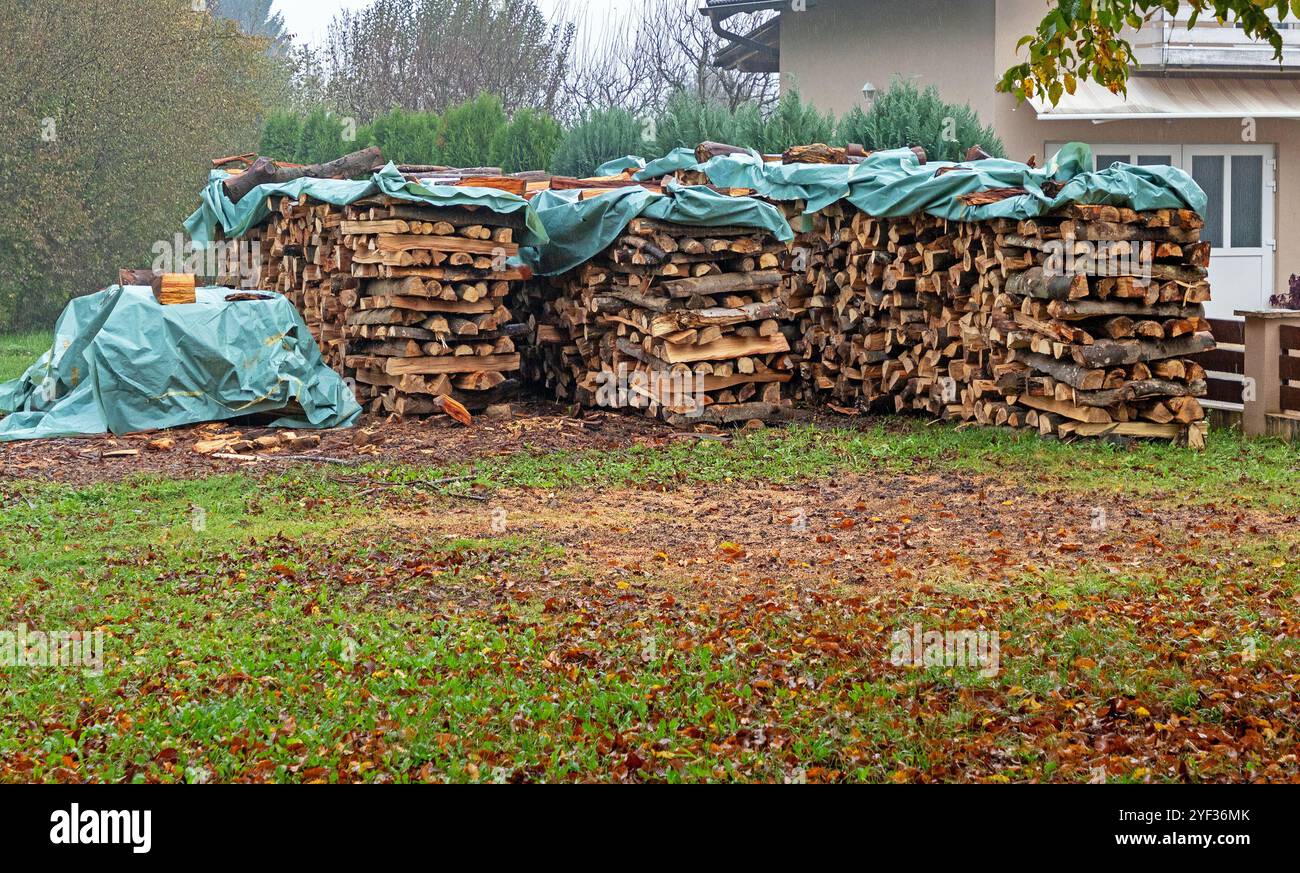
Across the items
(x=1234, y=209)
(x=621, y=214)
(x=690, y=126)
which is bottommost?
(x=621, y=214)

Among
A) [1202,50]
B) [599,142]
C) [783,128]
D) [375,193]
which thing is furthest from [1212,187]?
[375,193]

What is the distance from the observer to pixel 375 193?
41.4 feet

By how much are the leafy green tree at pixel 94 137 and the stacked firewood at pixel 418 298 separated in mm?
11482

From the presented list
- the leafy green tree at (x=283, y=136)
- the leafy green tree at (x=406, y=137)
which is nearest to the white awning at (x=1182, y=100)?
the leafy green tree at (x=406, y=137)

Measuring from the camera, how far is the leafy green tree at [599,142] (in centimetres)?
2011

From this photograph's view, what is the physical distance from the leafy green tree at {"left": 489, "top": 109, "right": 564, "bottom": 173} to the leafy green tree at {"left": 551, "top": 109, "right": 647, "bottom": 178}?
1074 millimetres

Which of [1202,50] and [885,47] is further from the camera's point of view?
Result: [885,47]

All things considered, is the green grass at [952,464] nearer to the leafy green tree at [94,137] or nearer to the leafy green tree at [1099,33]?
the leafy green tree at [1099,33]

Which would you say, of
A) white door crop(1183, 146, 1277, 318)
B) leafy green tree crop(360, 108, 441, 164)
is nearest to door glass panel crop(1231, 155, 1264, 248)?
white door crop(1183, 146, 1277, 318)

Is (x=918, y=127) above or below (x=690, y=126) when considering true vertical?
below

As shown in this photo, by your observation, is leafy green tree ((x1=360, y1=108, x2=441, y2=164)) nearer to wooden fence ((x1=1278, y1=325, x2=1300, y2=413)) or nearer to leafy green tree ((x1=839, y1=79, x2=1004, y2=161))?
leafy green tree ((x1=839, y1=79, x2=1004, y2=161))

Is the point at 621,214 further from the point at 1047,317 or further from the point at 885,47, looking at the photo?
the point at 885,47

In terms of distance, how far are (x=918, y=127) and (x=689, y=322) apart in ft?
23.8

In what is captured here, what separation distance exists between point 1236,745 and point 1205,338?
6940 millimetres
